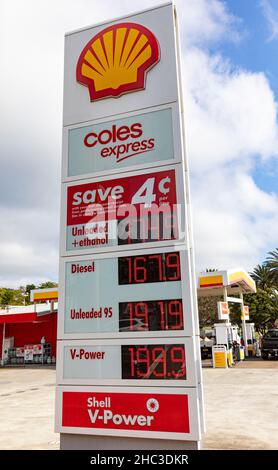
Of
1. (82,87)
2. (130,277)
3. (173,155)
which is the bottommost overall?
(130,277)

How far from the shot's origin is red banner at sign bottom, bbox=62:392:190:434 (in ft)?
16.5

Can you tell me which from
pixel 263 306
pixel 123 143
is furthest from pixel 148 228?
pixel 263 306

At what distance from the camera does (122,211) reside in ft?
19.2

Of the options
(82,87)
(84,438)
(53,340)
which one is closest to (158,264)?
(84,438)

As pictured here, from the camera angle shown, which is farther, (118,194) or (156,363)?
(118,194)

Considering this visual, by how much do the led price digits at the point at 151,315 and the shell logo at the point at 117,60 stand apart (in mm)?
3435

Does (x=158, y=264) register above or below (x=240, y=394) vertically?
above

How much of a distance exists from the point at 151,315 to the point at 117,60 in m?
4.21

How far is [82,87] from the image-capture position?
682cm

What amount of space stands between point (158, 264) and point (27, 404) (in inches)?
354

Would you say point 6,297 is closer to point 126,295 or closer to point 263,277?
point 263,277

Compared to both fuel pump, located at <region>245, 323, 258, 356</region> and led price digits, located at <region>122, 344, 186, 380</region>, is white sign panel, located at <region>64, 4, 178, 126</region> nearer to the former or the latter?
led price digits, located at <region>122, 344, 186, 380</region>

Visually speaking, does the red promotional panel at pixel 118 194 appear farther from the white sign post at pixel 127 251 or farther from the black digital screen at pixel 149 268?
the black digital screen at pixel 149 268

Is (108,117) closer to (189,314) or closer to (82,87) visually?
(82,87)
